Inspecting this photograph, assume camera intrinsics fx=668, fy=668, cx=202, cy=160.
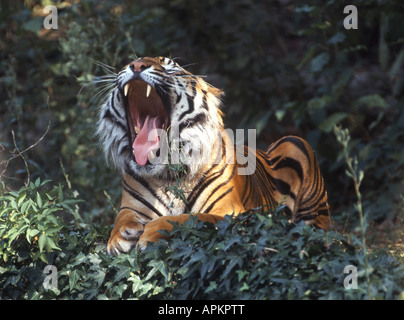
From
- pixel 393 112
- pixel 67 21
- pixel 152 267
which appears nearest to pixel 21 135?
pixel 67 21

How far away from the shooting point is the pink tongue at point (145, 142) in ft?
12.1

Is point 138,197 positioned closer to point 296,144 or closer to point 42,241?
point 42,241

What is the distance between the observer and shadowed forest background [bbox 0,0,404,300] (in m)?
5.96

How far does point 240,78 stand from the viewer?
723 cm

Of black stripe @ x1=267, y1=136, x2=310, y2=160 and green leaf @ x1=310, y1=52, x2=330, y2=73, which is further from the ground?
green leaf @ x1=310, y1=52, x2=330, y2=73

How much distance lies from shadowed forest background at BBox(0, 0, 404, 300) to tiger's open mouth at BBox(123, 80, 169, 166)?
185 cm

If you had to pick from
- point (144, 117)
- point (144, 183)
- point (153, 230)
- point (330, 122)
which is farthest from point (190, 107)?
point (330, 122)

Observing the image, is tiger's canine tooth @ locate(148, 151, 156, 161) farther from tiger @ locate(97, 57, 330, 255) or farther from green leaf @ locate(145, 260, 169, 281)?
green leaf @ locate(145, 260, 169, 281)

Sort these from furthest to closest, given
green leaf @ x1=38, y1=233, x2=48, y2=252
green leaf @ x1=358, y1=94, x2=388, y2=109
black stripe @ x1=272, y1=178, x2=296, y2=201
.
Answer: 1. green leaf @ x1=358, y1=94, x2=388, y2=109
2. black stripe @ x1=272, y1=178, x2=296, y2=201
3. green leaf @ x1=38, y1=233, x2=48, y2=252

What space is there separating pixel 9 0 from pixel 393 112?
4393 millimetres

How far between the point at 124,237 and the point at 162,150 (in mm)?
526

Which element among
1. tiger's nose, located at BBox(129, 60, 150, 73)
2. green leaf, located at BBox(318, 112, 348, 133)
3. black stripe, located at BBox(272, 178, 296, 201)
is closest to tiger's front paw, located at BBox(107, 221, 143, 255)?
tiger's nose, located at BBox(129, 60, 150, 73)

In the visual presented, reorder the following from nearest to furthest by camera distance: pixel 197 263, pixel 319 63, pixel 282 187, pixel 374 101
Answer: pixel 197 263
pixel 282 187
pixel 374 101
pixel 319 63
